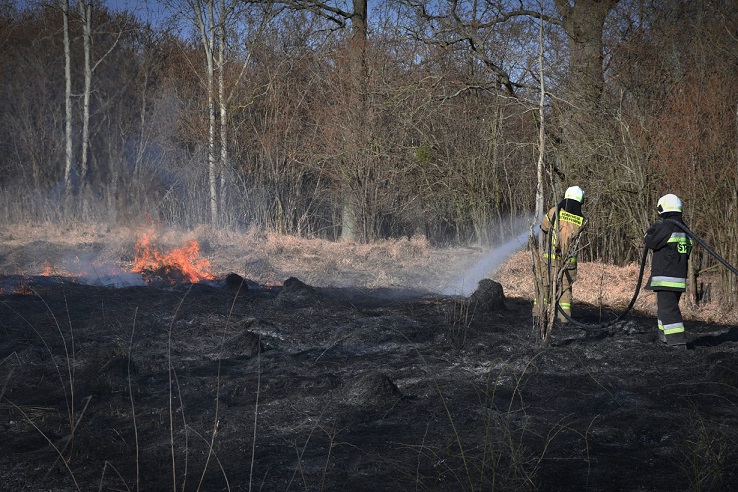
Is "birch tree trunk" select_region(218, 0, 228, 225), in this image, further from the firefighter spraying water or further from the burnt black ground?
the firefighter spraying water

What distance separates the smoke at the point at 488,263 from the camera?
40.4ft

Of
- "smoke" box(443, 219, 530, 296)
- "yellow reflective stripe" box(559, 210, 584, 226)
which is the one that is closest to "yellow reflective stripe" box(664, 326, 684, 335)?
"yellow reflective stripe" box(559, 210, 584, 226)

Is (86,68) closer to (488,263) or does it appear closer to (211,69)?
(211,69)

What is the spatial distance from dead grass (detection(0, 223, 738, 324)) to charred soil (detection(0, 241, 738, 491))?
1.69m

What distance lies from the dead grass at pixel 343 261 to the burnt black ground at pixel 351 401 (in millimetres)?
1778

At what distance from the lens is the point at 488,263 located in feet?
48.8

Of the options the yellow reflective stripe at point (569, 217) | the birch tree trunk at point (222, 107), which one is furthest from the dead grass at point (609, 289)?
the birch tree trunk at point (222, 107)

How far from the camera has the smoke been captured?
12312mm

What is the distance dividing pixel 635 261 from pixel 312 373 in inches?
355

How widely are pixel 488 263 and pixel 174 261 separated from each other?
6.09 m

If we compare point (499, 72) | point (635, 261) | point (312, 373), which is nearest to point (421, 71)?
point (499, 72)

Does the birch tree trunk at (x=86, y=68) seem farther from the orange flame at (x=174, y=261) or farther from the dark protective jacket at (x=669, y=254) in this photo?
the dark protective jacket at (x=669, y=254)

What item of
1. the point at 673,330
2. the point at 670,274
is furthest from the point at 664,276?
the point at 673,330

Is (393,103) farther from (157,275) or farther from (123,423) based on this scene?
(123,423)
